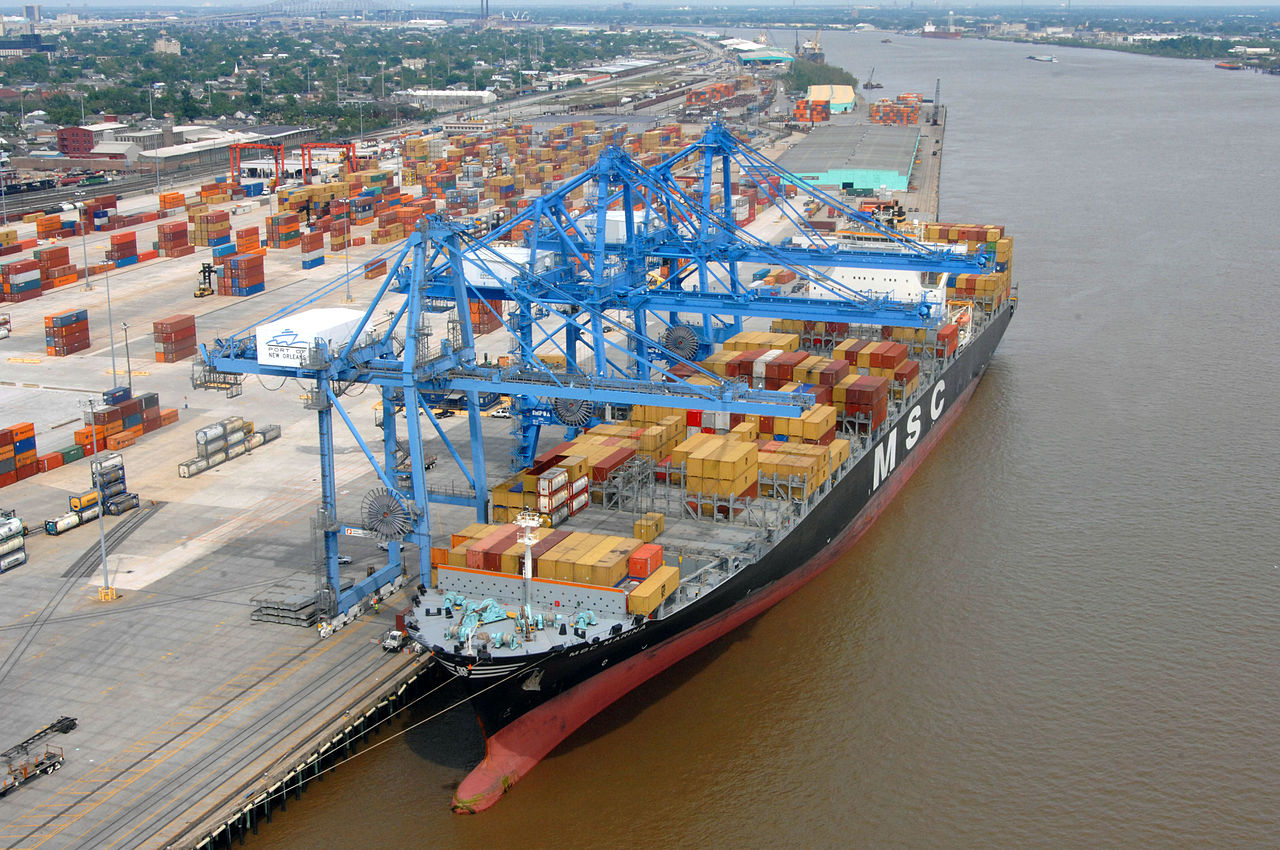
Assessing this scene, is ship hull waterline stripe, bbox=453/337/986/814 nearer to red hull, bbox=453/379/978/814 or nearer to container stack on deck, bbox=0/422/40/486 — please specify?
red hull, bbox=453/379/978/814

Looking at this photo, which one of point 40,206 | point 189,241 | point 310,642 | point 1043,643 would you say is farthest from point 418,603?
point 40,206

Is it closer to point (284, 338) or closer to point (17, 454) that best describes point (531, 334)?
point (284, 338)

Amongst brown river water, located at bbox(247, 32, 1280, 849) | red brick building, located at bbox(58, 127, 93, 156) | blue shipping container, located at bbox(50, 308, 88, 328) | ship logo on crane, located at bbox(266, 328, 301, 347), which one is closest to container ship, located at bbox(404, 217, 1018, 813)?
brown river water, located at bbox(247, 32, 1280, 849)

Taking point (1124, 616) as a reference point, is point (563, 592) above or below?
above

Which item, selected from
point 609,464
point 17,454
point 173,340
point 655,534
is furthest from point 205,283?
point 655,534

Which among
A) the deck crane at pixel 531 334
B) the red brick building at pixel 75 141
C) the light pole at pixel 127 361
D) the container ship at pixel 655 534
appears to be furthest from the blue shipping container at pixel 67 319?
the red brick building at pixel 75 141

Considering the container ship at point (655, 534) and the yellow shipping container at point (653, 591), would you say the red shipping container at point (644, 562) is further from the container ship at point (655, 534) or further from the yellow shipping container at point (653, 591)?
the yellow shipping container at point (653, 591)

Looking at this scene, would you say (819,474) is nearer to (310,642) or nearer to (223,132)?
(310,642)
